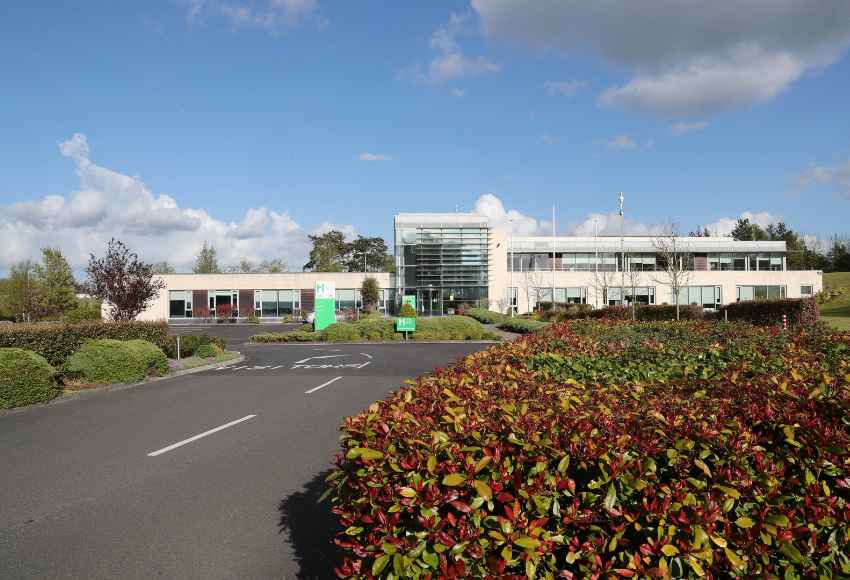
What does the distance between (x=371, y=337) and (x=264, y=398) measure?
59.3ft

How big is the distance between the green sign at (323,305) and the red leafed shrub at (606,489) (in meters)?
30.5

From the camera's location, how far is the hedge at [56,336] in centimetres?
1278

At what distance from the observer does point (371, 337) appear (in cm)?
2959

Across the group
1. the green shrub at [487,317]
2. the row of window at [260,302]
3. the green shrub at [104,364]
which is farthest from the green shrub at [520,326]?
the green shrub at [104,364]

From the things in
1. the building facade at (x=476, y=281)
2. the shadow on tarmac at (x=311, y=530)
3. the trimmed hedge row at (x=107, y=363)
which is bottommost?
the shadow on tarmac at (x=311, y=530)

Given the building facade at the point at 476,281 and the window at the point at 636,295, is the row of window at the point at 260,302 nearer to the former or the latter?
the building facade at the point at 476,281

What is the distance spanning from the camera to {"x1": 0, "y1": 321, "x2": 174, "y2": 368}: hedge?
41.9ft

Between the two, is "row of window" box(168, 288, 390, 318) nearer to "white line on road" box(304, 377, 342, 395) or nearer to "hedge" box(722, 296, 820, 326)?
"hedge" box(722, 296, 820, 326)

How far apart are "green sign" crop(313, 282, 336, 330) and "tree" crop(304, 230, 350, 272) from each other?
51202 mm

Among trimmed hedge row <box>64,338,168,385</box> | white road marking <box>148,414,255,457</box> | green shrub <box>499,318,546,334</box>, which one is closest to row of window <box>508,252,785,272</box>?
green shrub <box>499,318,546,334</box>

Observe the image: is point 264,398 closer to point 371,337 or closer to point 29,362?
point 29,362

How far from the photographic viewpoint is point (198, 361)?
18.6 meters

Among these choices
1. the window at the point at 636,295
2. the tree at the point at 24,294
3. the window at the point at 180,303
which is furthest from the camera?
the window at the point at 180,303

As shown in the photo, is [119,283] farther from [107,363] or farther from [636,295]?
[636,295]
